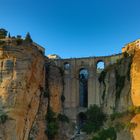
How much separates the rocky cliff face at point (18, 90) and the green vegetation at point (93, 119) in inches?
293

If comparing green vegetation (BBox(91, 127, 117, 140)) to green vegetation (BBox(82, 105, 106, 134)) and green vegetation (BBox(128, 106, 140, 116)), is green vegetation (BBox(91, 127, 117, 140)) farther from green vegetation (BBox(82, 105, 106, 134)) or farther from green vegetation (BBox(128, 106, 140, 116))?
green vegetation (BBox(128, 106, 140, 116))

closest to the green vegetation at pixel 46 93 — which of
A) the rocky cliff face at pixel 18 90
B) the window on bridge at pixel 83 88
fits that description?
the rocky cliff face at pixel 18 90

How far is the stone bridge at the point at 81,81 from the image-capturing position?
59.2m

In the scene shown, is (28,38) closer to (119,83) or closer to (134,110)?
(119,83)

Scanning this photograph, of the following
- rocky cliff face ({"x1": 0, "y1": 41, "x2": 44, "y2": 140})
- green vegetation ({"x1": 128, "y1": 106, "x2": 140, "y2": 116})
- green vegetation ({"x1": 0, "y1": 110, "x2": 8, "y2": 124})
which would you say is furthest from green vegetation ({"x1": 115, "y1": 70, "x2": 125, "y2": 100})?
green vegetation ({"x1": 0, "y1": 110, "x2": 8, "y2": 124})

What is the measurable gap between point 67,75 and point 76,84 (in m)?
1.84

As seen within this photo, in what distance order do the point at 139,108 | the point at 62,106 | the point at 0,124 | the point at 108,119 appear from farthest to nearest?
the point at 62,106 < the point at 108,119 < the point at 139,108 < the point at 0,124

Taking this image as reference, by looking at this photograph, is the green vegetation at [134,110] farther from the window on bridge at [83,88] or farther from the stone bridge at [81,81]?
the window on bridge at [83,88]

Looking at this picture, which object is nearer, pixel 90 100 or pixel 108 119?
pixel 108 119

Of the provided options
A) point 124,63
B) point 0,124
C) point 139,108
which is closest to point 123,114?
point 139,108

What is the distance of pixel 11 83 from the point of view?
158 feet

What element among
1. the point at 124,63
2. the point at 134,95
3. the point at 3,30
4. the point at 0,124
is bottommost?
the point at 0,124

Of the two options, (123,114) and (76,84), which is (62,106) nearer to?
(76,84)

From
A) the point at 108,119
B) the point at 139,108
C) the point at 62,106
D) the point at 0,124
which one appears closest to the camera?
the point at 0,124
